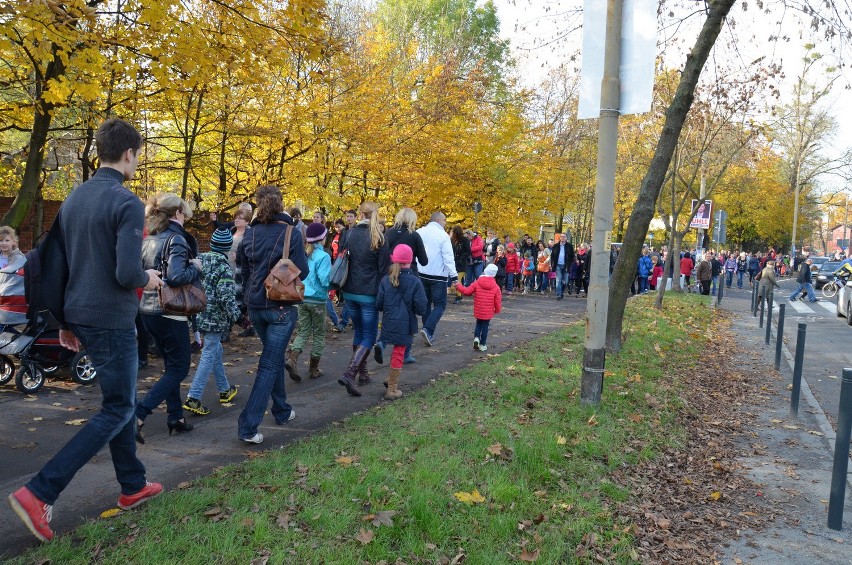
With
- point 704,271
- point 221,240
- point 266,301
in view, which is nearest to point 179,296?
point 266,301

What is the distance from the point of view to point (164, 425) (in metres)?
6.27

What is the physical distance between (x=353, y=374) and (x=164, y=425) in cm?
210

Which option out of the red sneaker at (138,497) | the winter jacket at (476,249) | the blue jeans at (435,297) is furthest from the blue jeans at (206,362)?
the winter jacket at (476,249)

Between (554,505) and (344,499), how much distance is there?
4.72ft

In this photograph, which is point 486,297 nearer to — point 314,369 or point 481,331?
point 481,331

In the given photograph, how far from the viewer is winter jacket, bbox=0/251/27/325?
24.6 ft

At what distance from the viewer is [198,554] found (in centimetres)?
358

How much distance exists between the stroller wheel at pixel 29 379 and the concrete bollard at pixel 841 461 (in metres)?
7.62

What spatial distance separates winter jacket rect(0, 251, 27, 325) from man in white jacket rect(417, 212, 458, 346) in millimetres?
5361

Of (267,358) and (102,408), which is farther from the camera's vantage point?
(267,358)

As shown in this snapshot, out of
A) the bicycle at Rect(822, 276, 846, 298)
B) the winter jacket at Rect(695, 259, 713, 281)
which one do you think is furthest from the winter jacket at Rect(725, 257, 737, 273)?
the winter jacket at Rect(695, 259, 713, 281)

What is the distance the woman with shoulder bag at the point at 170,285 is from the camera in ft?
18.3

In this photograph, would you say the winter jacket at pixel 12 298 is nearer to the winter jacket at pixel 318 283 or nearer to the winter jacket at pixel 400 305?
the winter jacket at pixel 318 283

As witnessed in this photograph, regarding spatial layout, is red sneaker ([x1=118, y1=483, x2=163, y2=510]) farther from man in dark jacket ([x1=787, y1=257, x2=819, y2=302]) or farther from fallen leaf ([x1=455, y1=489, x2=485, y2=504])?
man in dark jacket ([x1=787, y1=257, x2=819, y2=302])
